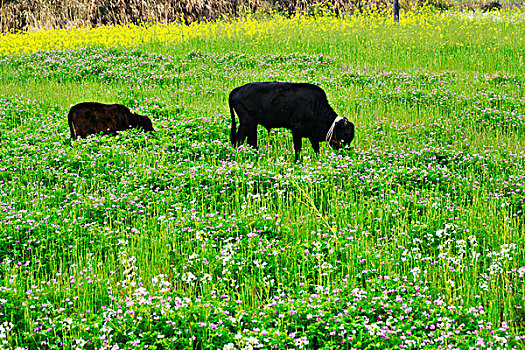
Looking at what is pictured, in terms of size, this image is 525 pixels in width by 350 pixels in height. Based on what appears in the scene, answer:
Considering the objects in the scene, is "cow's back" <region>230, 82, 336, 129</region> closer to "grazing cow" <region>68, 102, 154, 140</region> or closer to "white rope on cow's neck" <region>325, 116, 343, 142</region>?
"white rope on cow's neck" <region>325, 116, 343, 142</region>

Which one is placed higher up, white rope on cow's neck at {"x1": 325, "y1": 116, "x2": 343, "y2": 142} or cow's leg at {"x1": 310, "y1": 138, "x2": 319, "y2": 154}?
white rope on cow's neck at {"x1": 325, "y1": 116, "x2": 343, "y2": 142}

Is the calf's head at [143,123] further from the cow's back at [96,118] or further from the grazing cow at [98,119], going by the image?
the cow's back at [96,118]

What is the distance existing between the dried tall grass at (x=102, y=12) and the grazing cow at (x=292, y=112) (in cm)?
2160

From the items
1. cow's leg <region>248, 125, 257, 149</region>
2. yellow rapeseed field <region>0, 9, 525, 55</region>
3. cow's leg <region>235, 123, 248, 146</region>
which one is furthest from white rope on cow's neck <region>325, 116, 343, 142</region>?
yellow rapeseed field <region>0, 9, 525, 55</region>

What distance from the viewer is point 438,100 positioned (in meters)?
14.2

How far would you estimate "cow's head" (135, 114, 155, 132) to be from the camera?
38.0 feet

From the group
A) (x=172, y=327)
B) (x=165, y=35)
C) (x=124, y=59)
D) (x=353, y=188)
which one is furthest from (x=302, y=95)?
(x=165, y=35)

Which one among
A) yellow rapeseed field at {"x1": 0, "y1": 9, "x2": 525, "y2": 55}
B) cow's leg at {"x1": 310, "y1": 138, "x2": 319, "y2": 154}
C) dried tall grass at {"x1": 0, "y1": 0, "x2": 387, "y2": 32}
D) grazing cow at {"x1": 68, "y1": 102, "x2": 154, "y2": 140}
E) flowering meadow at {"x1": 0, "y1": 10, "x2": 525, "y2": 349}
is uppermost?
dried tall grass at {"x1": 0, "y1": 0, "x2": 387, "y2": 32}

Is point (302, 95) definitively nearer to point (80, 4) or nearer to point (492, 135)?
point (492, 135)

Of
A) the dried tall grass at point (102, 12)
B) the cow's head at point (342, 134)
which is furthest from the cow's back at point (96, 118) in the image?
the dried tall grass at point (102, 12)

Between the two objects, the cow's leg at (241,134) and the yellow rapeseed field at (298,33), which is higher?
Answer: the yellow rapeseed field at (298,33)

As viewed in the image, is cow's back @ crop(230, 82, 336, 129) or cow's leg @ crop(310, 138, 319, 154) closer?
cow's back @ crop(230, 82, 336, 129)

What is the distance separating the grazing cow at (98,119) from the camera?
11133 mm

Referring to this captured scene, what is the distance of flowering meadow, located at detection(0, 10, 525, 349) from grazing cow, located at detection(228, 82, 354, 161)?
366mm
